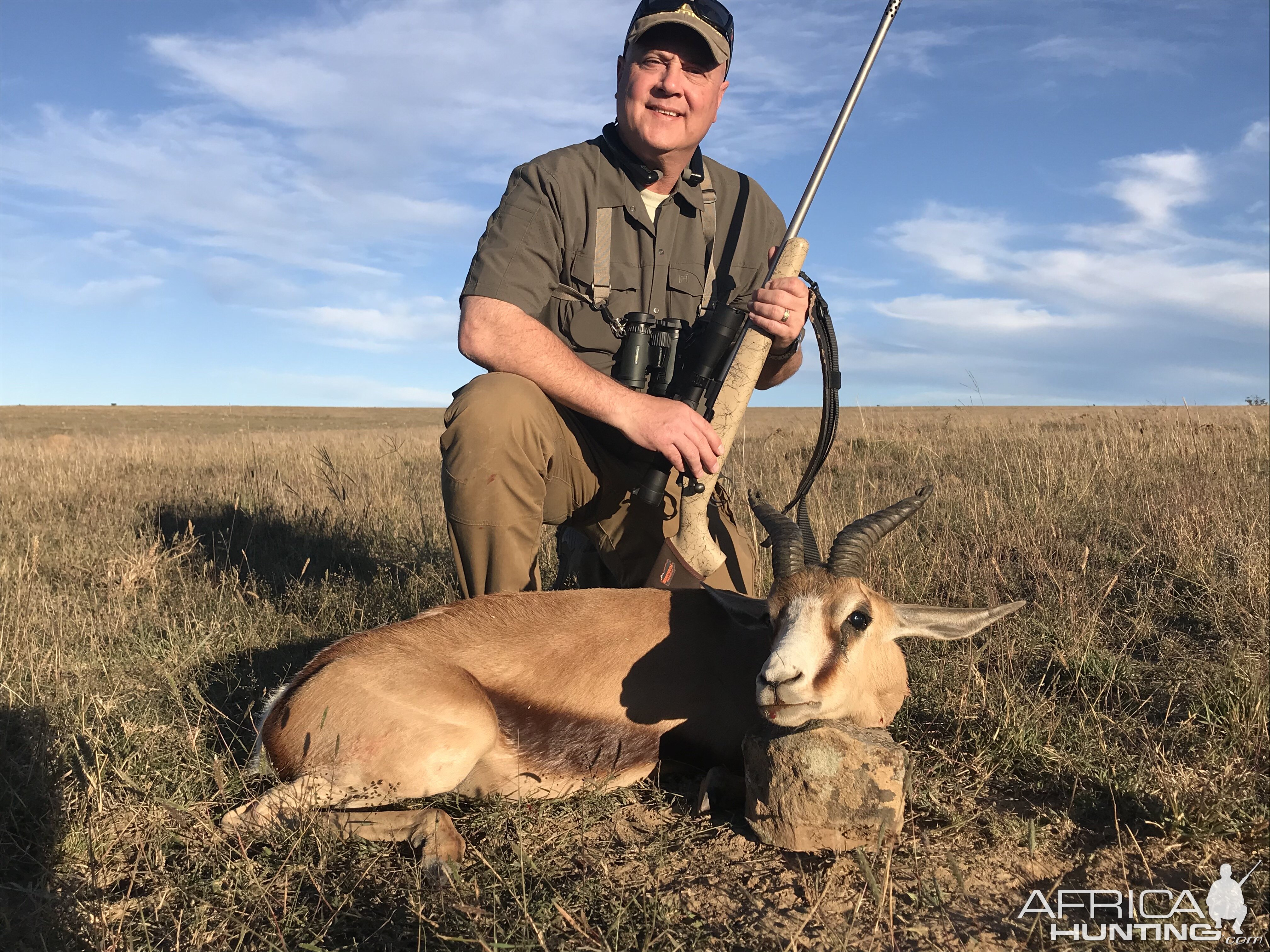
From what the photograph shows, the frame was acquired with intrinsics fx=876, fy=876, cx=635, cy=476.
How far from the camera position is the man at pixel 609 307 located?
14.7 ft

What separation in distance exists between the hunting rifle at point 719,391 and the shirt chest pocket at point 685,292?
0.28 meters

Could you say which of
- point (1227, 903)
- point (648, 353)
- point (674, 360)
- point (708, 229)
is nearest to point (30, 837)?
point (648, 353)

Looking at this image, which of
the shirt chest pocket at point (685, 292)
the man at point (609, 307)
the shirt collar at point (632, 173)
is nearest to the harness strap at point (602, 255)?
the man at point (609, 307)

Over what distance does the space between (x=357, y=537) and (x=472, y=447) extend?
13.9ft

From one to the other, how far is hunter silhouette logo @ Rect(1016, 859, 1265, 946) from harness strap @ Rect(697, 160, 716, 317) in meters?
3.58

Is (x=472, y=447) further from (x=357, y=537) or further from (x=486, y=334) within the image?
(x=357, y=537)

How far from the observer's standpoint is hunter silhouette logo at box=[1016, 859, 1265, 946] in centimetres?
246

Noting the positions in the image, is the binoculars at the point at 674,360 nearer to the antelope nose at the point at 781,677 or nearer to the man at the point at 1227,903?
the antelope nose at the point at 781,677

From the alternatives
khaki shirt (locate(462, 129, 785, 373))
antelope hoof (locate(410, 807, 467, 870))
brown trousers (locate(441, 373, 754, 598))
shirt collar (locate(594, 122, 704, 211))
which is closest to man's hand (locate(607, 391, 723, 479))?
brown trousers (locate(441, 373, 754, 598))

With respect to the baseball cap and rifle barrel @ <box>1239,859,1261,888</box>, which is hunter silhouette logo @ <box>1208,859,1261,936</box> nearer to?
rifle barrel @ <box>1239,859,1261,888</box>

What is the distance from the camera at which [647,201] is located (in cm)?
522

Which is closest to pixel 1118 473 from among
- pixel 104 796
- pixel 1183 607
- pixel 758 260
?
pixel 1183 607

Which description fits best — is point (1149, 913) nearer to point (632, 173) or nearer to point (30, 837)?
point (30, 837)

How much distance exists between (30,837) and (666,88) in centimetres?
460
